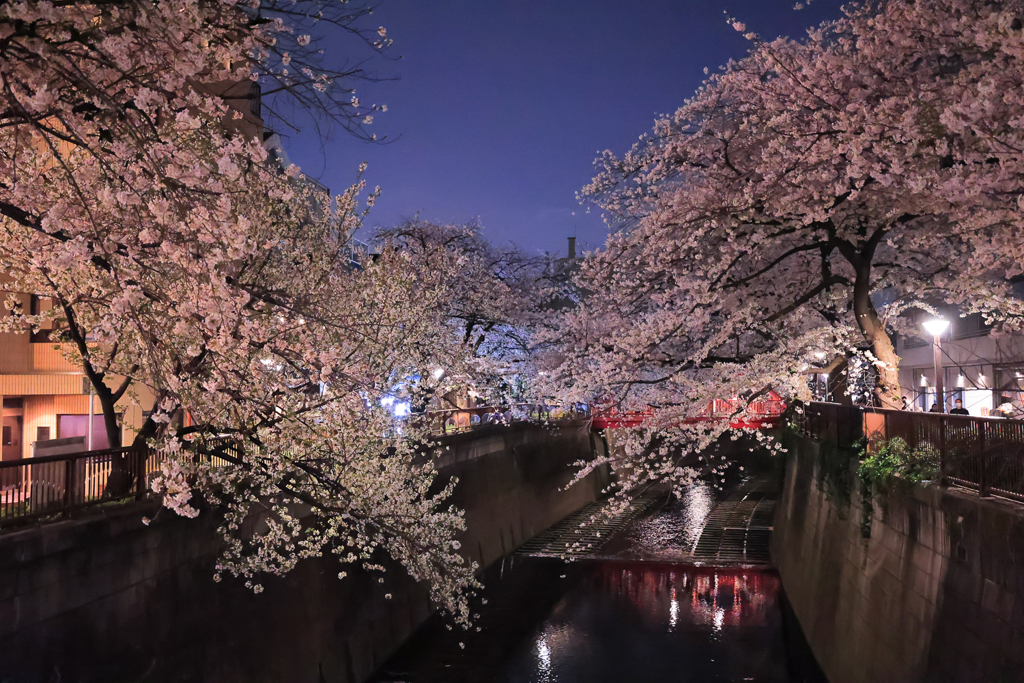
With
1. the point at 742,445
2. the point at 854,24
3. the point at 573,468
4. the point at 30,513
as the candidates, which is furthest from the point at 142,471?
the point at 742,445

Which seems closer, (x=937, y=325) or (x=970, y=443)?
(x=970, y=443)

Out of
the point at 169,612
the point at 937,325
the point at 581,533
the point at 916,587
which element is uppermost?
the point at 937,325

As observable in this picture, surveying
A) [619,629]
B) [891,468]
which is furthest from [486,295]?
[891,468]

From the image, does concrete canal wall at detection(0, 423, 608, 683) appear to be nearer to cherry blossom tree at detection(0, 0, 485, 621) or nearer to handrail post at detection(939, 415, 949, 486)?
cherry blossom tree at detection(0, 0, 485, 621)

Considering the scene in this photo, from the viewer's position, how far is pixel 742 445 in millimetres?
54281

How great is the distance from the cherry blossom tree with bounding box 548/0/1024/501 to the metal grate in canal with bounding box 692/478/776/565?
10670 mm

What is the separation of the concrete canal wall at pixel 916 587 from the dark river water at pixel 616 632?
2213 millimetres

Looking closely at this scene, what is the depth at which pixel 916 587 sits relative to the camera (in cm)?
1019

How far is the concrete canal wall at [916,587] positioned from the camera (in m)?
7.73

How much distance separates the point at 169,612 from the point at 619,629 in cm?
1336

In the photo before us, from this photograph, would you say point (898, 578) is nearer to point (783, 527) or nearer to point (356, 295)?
point (356, 295)

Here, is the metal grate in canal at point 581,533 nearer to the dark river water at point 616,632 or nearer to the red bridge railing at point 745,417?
the dark river water at point 616,632

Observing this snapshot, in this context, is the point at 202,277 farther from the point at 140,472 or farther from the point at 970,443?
the point at 970,443

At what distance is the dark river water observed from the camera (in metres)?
17.6
